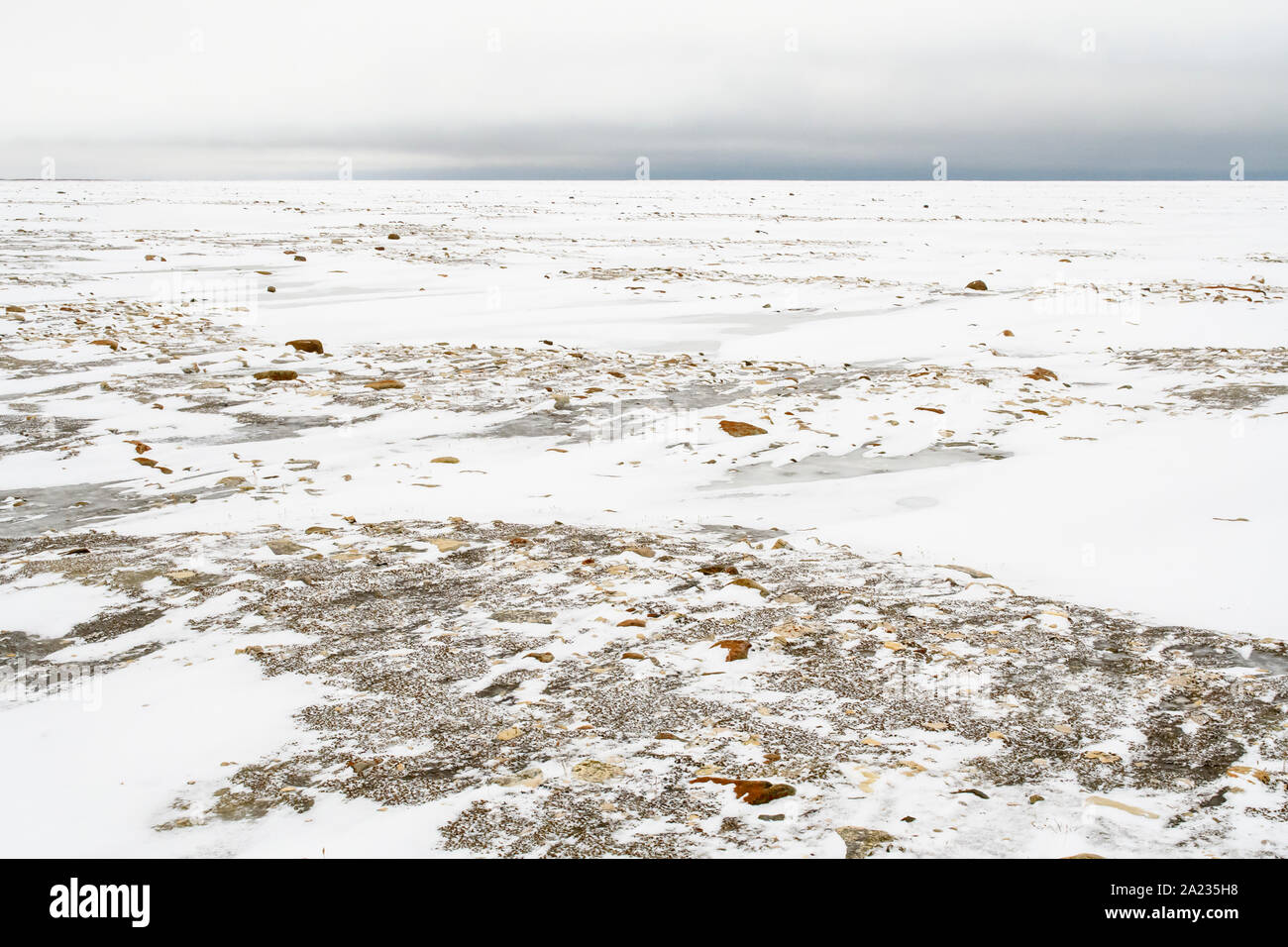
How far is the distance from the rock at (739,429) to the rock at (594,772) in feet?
17.8

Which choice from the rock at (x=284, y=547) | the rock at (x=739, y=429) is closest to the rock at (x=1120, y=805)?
the rock at (x=284, y=547)

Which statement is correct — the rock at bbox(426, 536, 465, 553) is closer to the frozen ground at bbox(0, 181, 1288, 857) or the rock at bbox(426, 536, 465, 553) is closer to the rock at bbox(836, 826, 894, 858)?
the frozen ground at bbox(0, 181, 1288, 857)

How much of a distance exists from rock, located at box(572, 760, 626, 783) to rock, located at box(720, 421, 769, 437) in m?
5.42

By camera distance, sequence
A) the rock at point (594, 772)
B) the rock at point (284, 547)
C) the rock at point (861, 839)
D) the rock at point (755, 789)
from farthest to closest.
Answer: the rock at point (284, 547)
the rock at point (594, 772)
the rock at point (755, 789)
the rock at point (861, 839)

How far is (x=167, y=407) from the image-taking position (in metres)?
9.13

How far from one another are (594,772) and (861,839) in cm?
96

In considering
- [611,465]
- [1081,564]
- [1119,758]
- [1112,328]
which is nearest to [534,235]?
[1112,328]

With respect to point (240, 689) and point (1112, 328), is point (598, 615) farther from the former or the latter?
point (1112, 328)

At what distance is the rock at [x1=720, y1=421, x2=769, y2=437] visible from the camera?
28.3ft

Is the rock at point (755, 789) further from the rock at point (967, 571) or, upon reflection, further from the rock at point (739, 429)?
the rock at point (739, 429)

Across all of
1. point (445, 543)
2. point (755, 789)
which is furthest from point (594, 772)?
point (445, 543)

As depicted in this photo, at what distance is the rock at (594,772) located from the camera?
3.36m

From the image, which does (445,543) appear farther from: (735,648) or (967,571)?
(967,571)
